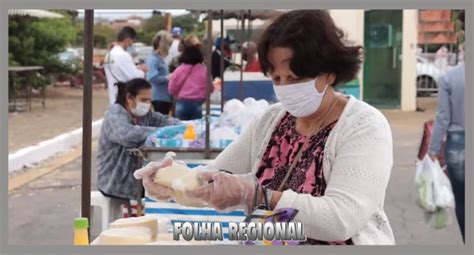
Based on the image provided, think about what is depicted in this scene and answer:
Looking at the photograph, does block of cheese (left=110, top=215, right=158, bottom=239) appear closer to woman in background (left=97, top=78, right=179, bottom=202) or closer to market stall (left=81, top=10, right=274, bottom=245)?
market stall (left=81, top=10, right=274, bottom=245)

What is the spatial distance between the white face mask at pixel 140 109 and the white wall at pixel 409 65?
1081 centimetres

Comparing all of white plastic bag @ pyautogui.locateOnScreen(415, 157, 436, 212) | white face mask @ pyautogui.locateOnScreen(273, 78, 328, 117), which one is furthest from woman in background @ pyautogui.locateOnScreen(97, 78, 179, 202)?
white face mask @ pyautogui.locateOnScreen(273, 78, 328, 117)

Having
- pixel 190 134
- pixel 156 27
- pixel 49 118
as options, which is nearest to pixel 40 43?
pixel 49 118

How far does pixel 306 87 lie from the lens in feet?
6.53

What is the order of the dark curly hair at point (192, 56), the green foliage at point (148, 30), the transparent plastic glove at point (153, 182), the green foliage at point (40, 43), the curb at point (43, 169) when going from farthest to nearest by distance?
the green foliage at point (148, 30) < the green foliage at point (40, 43) < the curb at point (43, 169) < the dark curly hair at point (192, 56) < the transparent plastic glove at point (153, 182)

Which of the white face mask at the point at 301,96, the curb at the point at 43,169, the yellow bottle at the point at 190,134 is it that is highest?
the white face mask at the point at 301,96

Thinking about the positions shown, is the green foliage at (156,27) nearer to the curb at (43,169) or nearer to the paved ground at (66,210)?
the curb at (43,169)

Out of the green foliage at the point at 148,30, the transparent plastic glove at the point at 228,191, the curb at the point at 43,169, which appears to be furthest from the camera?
the green foliage at the point at 148,30

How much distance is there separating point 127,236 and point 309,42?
67 centimetres

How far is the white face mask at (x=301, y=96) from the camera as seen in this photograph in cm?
199

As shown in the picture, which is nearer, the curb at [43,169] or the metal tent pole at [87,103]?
the metal tent pole at [87,103]

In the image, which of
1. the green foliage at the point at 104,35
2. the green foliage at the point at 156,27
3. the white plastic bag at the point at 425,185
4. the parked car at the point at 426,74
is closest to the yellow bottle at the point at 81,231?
the white plastic bag at the point at 425,185

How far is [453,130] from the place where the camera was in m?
4.61

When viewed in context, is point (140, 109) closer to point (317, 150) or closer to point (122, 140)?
point (122, 140)
